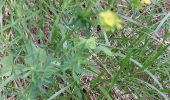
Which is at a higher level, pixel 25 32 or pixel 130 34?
pixel 25 32

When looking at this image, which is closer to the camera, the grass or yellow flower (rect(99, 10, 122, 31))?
yellow flower (rect(99, 10, 122, 31))

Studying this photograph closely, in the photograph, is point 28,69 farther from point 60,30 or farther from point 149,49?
point 149,49

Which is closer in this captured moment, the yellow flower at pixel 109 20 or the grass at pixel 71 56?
the yellow flower at pixel 109 20

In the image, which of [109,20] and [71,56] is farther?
[71,56]

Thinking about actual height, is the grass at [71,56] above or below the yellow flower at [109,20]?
below

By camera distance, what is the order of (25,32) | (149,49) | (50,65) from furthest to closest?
(149,49)
(25,32)
(50,65)

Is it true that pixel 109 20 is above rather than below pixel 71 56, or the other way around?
above

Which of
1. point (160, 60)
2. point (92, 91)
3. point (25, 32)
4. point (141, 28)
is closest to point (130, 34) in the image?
point (141, 28)

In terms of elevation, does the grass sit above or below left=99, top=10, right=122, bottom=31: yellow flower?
below
